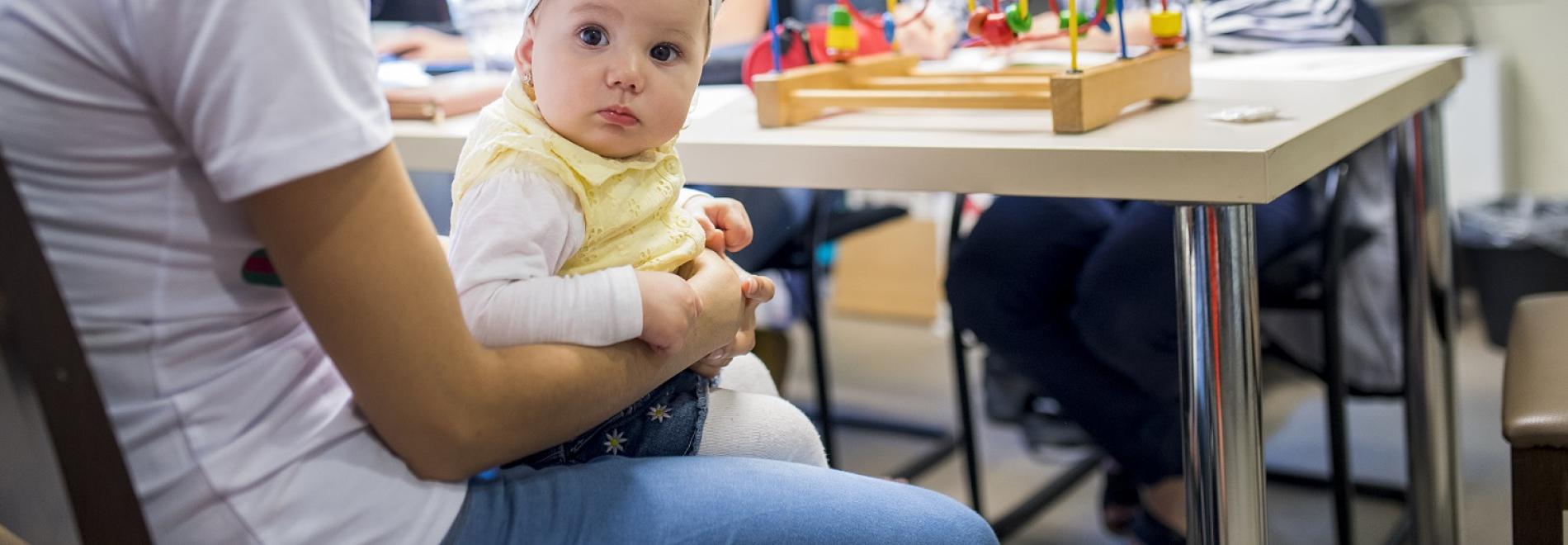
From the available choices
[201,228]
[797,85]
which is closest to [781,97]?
[797,85]

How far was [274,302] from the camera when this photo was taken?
0.65m

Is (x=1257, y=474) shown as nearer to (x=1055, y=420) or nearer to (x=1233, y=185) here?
(x=1233, y=185)

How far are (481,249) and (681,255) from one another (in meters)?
0.15

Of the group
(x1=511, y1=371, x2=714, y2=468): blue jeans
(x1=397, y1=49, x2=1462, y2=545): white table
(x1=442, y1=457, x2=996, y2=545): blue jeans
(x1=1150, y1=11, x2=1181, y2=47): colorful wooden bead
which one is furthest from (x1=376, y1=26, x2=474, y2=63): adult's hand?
(x1=442, y1=457, x2=996, y2=545): blue jeans

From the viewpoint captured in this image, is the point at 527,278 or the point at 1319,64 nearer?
the point at 527,278

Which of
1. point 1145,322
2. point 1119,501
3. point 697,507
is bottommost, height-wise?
point 1119,501

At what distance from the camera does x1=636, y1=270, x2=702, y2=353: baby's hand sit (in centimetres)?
76

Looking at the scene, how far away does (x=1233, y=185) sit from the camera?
2.78ft

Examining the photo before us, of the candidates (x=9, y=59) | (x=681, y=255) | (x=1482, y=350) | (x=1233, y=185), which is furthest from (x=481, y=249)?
(x=1482, y=350)

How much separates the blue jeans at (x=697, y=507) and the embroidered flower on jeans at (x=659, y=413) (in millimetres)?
54

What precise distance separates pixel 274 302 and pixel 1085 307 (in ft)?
3.89

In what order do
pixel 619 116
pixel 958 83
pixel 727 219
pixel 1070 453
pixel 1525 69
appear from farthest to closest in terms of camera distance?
1. pixel 1525 69
2. pixel 1070 453
3. pixel 958 83
4. pixel 727 219
5. pixel 619 116

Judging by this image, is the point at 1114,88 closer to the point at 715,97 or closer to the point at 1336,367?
the point at 715,97

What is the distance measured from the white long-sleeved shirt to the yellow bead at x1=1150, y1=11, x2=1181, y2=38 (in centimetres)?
63
